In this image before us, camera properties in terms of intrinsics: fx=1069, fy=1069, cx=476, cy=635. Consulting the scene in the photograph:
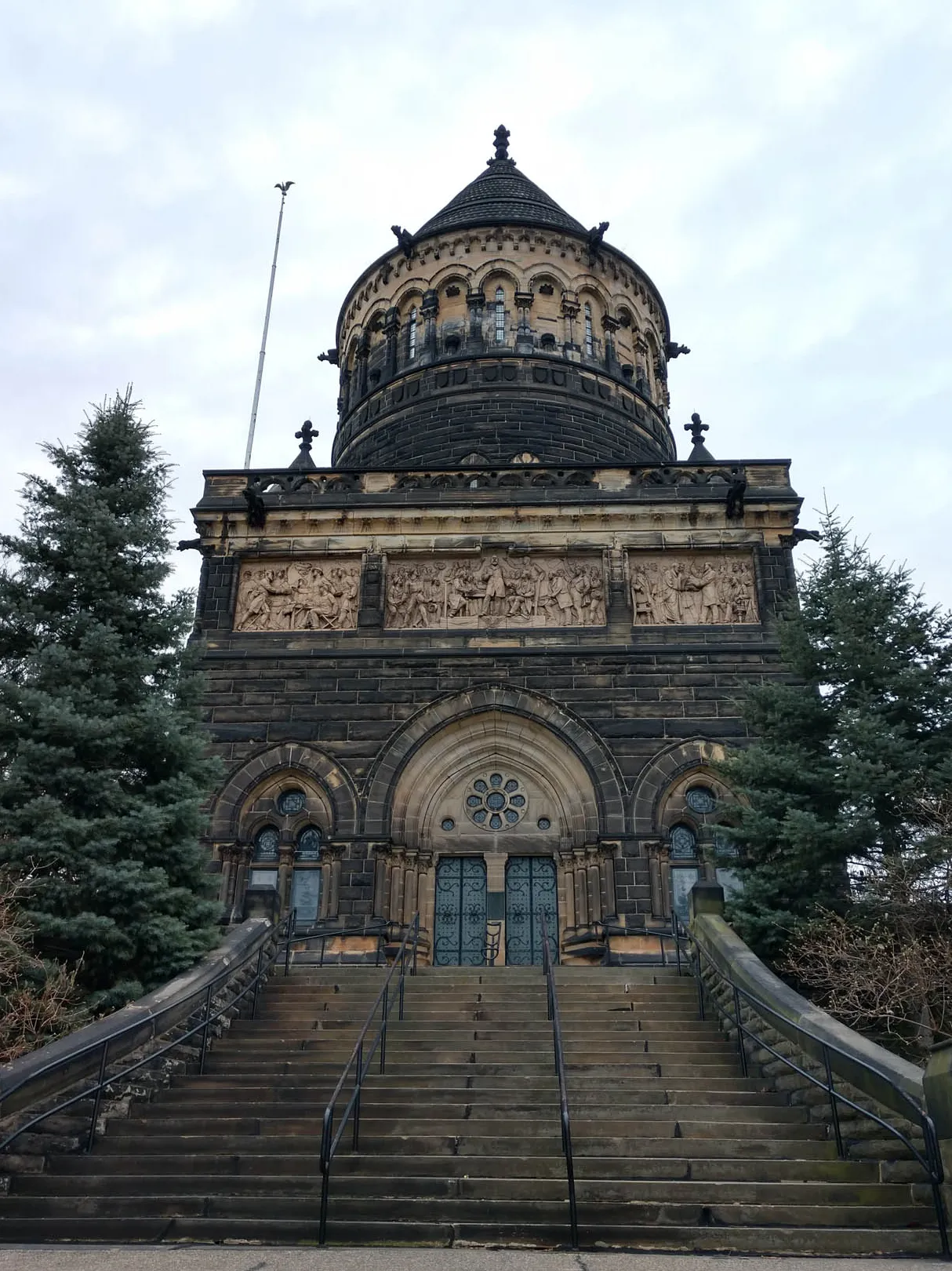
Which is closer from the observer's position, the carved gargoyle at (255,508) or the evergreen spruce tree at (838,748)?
the evergreen spruce tree at (838,748)

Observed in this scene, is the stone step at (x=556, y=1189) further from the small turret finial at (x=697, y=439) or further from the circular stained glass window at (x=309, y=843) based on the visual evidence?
the small turret finial at (x=697, y=439)

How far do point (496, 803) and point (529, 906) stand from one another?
1.66 m

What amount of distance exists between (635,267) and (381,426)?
766 cm

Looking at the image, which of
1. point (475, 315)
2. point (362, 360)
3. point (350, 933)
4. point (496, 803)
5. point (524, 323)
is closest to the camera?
point (350, 933)

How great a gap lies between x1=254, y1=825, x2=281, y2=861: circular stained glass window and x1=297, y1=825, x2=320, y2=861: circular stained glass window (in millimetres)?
339

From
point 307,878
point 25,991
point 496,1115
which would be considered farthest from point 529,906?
point 25,991

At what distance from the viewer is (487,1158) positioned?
7.61m

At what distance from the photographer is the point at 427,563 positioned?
1802 centimetres

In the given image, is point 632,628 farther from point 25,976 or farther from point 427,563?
point 25,976

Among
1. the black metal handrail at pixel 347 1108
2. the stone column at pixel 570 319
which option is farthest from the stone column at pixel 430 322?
the black metal handrail at pixel 347 1108

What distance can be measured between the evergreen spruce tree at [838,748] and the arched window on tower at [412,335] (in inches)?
508

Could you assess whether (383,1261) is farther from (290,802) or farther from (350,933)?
(290,802)

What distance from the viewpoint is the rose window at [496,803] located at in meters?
16.6

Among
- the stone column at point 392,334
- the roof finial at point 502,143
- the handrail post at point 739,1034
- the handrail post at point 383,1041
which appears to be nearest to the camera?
the handrail post at point 383,1041
